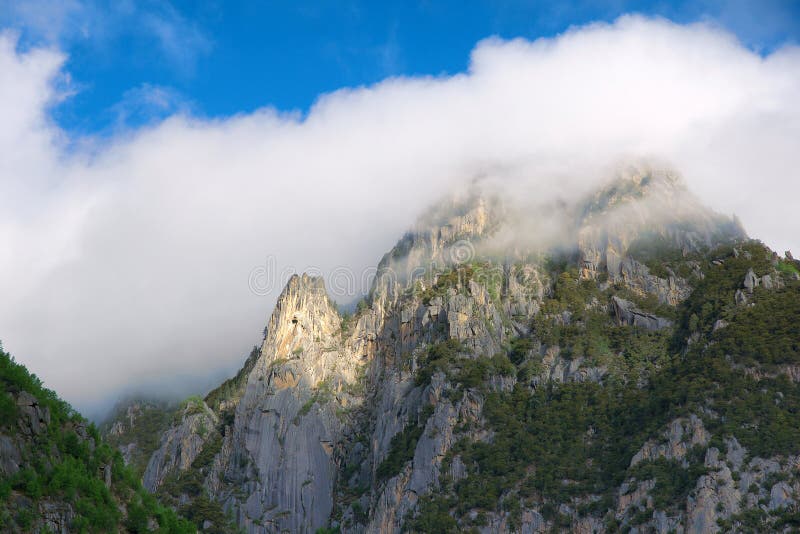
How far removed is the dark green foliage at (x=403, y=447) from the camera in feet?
518

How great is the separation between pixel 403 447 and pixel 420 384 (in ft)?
44.9

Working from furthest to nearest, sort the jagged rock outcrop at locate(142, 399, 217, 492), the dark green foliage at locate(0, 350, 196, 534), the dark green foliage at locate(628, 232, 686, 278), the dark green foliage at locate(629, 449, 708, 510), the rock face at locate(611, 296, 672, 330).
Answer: the jagged rock outcrop at locate(142, 399, 217, 492) < the dark green foliage at locate(628, 232, 686, 278) < the rock face at locate(611, 296, 672, 330) < the dark green foliage at locate(629, 449, 708, 510) < the dark green foliage at locate(0, 350, 196, 534)

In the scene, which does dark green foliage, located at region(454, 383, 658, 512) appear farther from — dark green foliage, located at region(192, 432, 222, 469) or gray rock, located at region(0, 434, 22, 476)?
gray rock, located at region(0, 434, 22, 476)

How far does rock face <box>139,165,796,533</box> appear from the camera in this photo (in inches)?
6196

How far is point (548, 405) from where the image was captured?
16062cm

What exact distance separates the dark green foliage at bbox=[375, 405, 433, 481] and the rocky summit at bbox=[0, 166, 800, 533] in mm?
421

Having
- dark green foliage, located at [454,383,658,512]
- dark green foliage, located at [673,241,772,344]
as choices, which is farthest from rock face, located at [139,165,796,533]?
dark green foliage, located at [673,241,772,344]

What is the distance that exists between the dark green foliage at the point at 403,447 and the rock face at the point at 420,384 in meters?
0.28

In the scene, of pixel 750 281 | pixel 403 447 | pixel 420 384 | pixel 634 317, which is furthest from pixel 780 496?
pixel 420 384

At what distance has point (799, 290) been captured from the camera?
157125mm

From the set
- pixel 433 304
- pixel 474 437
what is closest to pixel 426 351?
pixel 433 304

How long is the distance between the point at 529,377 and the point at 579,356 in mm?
9923

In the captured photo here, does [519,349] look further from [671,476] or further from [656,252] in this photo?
[671,476]

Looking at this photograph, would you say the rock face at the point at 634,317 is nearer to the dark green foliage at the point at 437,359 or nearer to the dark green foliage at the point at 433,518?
the dark green foliage at the point at 437,359
